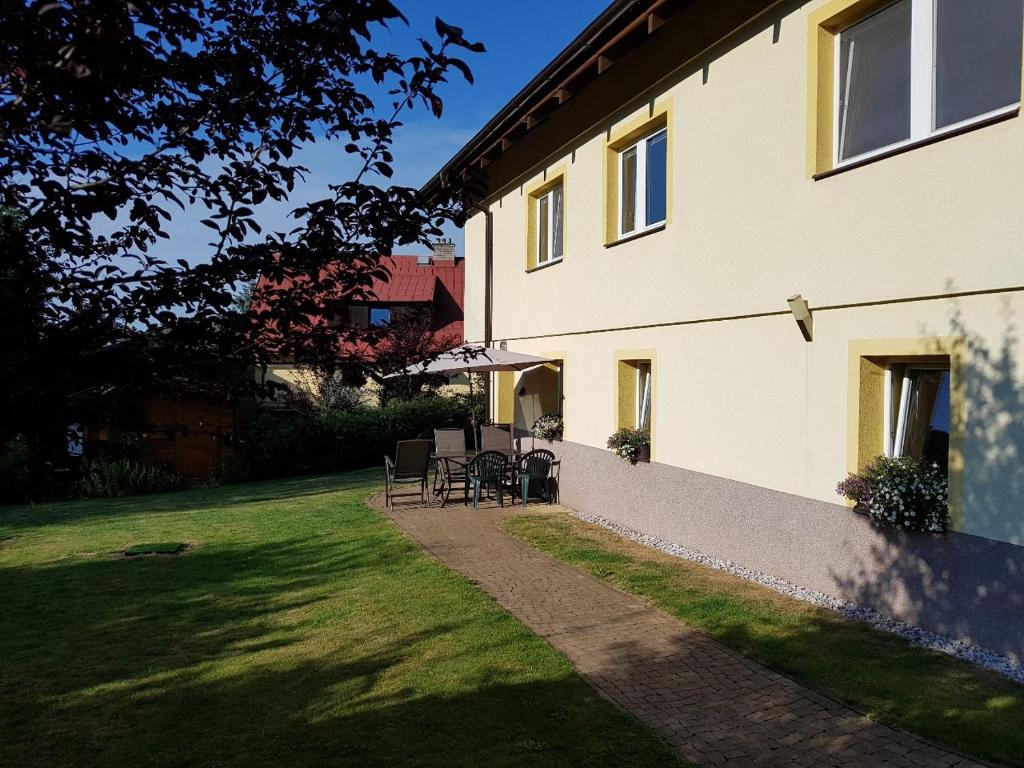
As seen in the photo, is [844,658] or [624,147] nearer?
[844,658]

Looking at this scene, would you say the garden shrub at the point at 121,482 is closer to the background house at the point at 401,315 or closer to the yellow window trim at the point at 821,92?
the background house at the point at 401,315

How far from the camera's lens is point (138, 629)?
6.87m

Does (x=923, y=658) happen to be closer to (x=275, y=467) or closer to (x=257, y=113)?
(x=257, y=113)

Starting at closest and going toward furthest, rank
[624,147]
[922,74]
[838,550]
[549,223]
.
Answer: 1. [922,74]
2. [838,550]
3. [624,147]
4. [549,223]

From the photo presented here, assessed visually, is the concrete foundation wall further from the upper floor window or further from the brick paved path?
the upper floor window

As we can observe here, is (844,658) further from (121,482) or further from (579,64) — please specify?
(121,482)

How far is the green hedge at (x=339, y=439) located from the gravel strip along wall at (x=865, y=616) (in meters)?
12.1

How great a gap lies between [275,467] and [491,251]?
27.1 feet

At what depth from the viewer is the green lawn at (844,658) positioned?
4543 millimetres

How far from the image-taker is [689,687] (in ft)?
17.1

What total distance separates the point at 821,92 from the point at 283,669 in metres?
6.52

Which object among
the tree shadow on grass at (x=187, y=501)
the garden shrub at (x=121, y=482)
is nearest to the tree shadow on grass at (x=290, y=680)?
the tree shadow on grass at (x=187, y=501)

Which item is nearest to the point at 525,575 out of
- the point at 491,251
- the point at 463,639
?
the point at 463,639

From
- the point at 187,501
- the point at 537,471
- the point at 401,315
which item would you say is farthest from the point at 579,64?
the point at 187,501
